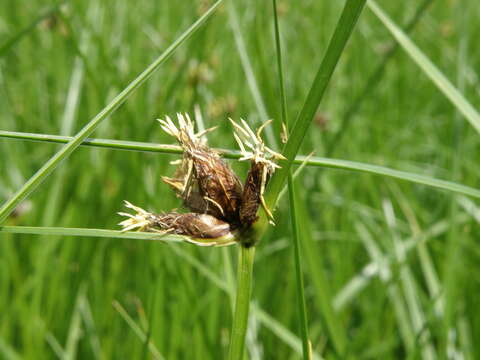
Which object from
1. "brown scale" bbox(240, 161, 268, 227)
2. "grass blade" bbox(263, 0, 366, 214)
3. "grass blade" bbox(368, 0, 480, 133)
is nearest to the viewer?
"grass blade" bbox(263, 0, 366, 214)

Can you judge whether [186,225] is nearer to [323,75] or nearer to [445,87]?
Result: [323,75]

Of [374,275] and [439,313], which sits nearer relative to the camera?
[439,313]

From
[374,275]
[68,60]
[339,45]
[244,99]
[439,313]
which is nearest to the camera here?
[339,45]

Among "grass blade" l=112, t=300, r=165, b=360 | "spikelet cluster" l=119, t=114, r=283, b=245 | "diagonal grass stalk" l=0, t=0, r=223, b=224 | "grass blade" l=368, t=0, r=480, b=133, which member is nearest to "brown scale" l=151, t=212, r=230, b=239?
"spikelet cluster" l=119, t=114, r=283, b=245

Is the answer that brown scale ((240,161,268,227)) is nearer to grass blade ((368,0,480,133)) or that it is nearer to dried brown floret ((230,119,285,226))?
dried brown floret ((230,119,285,226))

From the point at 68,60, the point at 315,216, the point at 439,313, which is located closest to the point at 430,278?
the point at 439,313

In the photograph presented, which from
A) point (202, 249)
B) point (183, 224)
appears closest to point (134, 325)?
point (183, 224)

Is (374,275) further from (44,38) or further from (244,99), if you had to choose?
(44,38)

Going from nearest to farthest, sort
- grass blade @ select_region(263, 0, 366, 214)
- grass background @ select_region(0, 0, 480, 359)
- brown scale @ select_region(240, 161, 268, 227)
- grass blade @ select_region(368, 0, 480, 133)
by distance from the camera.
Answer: grass blade @ select_region(263, 0, 366, 214), brown scale @ select_region(240, 161, 268, 227), grass blade @ select_region(368, 0, 480, 133), grass background @ select_region(0, 0, 480, 359)
